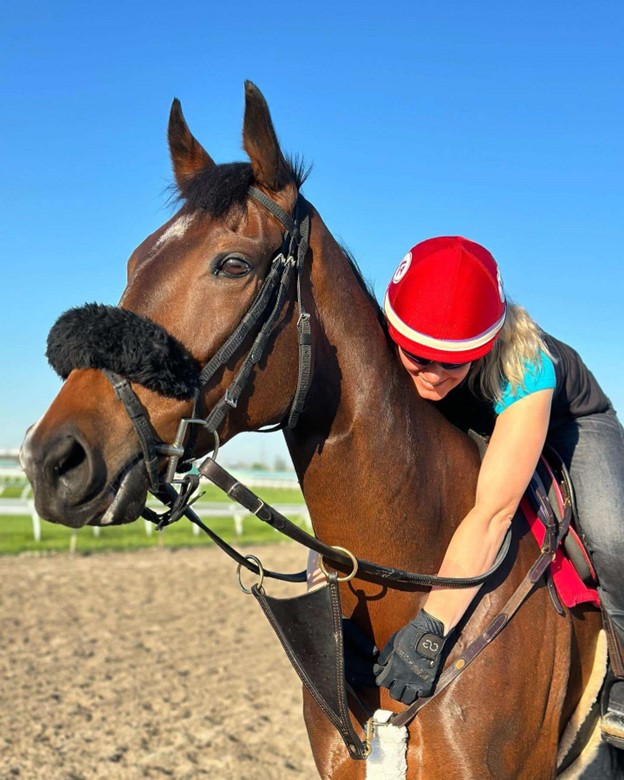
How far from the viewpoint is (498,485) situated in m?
2.61

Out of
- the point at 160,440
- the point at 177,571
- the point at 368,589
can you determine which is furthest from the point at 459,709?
the point at 177,571

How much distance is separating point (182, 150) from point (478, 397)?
58.8 inches

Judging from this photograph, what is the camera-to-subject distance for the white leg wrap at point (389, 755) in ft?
8.30

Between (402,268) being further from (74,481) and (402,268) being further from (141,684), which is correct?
(141,684)

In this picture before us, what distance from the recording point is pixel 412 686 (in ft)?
8.11

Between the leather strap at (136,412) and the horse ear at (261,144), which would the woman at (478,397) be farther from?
the leather strap at (136,412)

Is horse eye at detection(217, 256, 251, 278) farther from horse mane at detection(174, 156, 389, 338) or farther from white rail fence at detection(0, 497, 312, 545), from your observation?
white rail fence at detection(0, 497, 312, 545)

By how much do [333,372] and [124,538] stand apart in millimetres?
19111

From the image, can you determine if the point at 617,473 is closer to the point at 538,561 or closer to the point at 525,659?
the point at 538,561

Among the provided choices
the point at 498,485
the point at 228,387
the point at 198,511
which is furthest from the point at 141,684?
the point at 198,511

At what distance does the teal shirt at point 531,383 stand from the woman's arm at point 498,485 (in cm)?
2

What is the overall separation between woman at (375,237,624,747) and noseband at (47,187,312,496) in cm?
43

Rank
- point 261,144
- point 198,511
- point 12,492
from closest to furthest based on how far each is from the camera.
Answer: point 261,144 → point 198,511 → point 12,492

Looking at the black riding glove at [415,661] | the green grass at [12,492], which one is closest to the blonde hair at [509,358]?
the black riding glove at [415,661]
